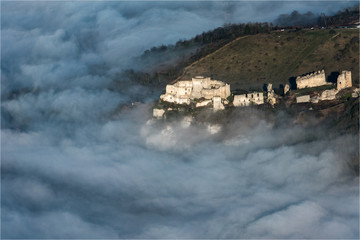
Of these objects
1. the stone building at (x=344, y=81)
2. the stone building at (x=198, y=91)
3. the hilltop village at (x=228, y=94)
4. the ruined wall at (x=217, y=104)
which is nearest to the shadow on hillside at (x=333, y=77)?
the hilltop village at (x=228, y=94)

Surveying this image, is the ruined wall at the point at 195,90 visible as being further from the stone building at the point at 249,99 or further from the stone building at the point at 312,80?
the stone building at the point at 312,80

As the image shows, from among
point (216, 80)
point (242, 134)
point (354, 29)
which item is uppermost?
point (354, 29)

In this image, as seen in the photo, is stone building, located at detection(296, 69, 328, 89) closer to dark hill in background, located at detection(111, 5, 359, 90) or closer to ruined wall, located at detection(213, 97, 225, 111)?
dark hill in background, located at detection(111, 5, 359, 90)

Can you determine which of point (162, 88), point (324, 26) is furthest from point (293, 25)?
point (162, 88)

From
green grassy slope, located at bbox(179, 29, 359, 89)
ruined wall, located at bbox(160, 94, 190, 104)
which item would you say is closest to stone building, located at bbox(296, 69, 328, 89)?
green grassy slope, located at bbox(179, 29, 359, 89)

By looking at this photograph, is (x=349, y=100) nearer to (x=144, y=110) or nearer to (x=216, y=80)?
(x=216, y=80)

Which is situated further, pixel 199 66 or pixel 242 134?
pixel 199 66

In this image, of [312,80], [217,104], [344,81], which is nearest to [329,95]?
[344,81]
